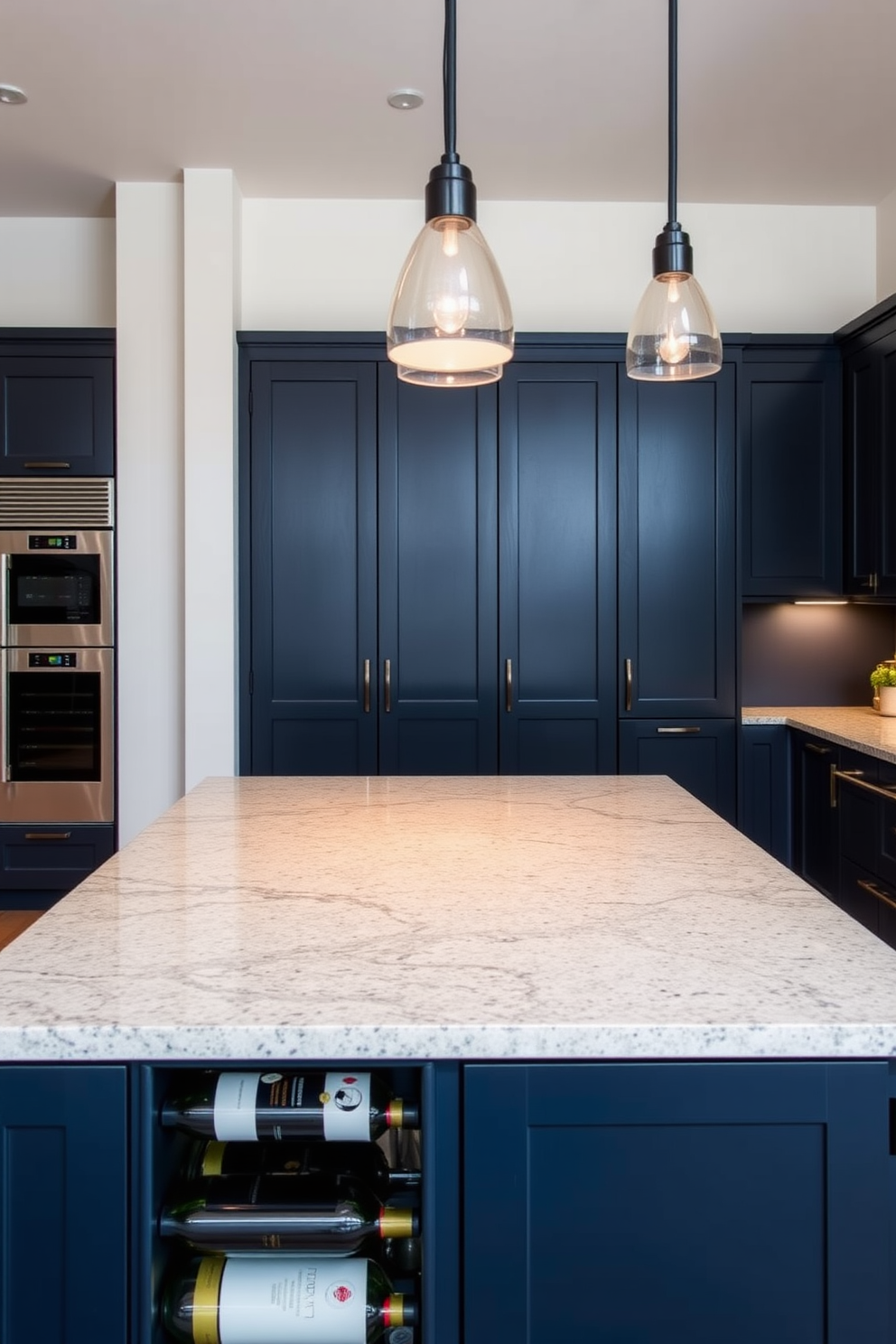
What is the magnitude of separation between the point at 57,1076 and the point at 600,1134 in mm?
522

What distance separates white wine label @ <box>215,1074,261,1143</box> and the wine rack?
0.07 ft

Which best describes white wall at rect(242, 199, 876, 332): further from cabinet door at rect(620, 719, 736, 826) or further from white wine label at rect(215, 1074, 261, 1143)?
white wine label at rect(215, 1074, 261, 1143)

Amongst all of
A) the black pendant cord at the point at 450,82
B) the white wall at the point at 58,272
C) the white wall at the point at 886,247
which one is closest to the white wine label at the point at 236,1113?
the black pendant cord at the point at 450,82

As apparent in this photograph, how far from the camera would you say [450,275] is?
1473mm

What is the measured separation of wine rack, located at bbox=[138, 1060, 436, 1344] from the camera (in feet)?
3.30

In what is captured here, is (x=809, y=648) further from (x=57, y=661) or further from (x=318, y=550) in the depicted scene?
(x=57, y=661)

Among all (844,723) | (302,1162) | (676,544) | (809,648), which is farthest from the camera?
(809,648)

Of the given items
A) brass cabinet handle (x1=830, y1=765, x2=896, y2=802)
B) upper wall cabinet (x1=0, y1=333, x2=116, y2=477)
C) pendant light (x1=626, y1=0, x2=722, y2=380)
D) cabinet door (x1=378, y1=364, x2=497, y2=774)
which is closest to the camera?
pendant light (x1=626, y1=0, x2=722, y2=380)

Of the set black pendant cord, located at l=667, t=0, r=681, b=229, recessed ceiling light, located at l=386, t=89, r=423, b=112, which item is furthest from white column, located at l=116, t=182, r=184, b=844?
black pendant cord, located at l=667, t=0, r=681, b=229

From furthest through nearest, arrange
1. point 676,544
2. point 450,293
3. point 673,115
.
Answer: point 676,544
point 673,115
point 450,293

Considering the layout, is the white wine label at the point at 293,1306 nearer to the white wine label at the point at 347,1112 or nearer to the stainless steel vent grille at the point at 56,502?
the white wine label at the point at 347,1112

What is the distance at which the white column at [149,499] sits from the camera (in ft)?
13.4

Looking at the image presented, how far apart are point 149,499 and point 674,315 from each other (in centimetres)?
271

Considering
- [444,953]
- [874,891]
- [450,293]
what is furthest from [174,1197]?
[874,891]
